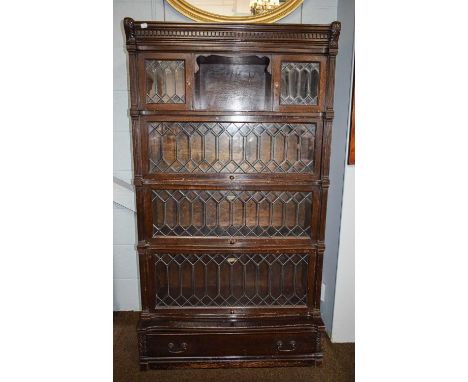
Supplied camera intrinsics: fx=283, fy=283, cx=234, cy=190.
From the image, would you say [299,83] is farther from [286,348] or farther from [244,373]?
[244,373]

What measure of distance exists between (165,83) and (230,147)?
19.7 inches

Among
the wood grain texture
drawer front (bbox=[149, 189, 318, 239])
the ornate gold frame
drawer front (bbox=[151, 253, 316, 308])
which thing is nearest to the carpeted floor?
the wood grain texture

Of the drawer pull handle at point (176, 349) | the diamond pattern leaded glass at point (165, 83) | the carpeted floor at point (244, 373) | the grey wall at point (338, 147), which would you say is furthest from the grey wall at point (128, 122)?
the drawer pull handle at point (176, 349)

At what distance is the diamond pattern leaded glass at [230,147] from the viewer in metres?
1.64

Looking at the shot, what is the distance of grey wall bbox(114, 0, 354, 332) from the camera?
1.85 meters

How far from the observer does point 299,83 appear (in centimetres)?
158

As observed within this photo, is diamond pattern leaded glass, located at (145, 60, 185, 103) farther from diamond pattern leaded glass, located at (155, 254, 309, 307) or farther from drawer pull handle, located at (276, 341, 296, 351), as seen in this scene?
drawer pull handle, located at (276, 341, 296, 351)

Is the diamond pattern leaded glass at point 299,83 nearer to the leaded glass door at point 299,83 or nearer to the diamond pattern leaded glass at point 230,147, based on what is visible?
the leaded glass door at point 299,83

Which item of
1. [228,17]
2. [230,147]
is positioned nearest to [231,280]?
[230,147]

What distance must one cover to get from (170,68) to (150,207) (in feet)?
2.56
